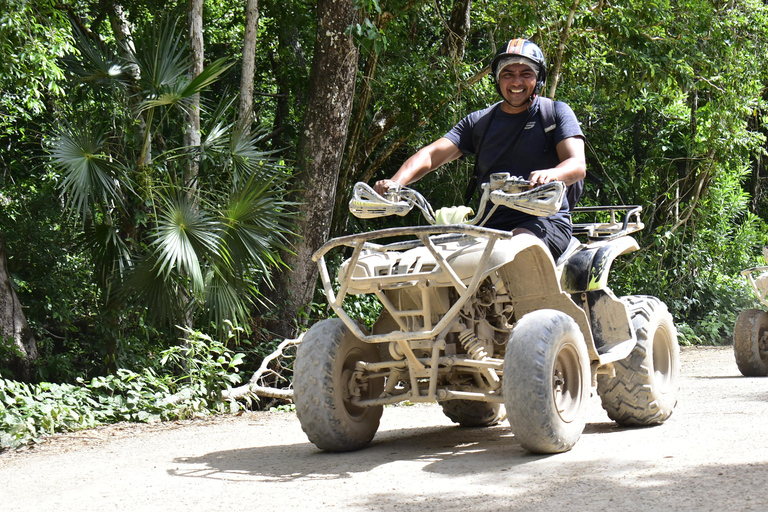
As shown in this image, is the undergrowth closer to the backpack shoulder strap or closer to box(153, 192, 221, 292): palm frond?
box(153, 192, 221, 292): palm frond

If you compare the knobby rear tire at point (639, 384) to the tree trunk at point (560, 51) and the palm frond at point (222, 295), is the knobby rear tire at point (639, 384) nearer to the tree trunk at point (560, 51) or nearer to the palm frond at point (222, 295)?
the palm frond at point (222, 295)

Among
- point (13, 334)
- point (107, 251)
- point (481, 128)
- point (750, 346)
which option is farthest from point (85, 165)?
point (750, 346)

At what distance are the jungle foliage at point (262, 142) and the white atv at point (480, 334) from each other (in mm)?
3407

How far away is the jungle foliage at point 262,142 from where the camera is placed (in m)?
8.37

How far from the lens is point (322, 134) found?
9953 millimetres

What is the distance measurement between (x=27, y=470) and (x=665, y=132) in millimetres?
13352

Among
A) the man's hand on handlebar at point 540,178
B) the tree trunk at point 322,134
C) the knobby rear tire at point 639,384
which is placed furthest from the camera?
the tree trunk at point 322,134

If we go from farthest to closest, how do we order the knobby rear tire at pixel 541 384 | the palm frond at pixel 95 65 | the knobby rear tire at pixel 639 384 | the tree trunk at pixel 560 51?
1. the tree trunk at pixel 560 51
2. the palm frond at pixel 95 65
3. the knobby rear tire at pixel 639 384
4. the knobby rear tire at pixel 541 384

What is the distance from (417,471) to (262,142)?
9335 millimetres

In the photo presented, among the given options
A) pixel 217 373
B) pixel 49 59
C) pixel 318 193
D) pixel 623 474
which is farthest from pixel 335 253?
pixel 623 474

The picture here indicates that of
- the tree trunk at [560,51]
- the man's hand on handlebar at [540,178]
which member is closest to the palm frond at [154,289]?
the man's hand on handlebar at [540,178]

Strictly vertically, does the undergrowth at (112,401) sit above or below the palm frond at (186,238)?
below

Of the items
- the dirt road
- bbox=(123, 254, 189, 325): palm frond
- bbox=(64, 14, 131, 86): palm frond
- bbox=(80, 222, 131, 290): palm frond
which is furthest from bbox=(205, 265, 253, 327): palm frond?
bbox=(64, 14, 131, 86): palm frond

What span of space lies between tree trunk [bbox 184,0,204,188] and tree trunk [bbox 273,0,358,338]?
122 cm
